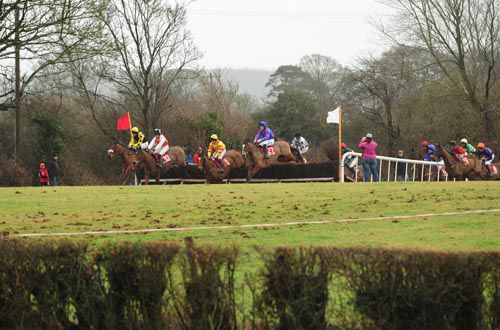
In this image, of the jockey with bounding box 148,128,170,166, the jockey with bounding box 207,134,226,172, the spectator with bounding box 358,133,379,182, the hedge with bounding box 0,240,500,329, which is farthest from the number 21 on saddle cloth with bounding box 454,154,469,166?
the hedge with bounding box 0,240,500,329

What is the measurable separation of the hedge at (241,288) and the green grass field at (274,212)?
13.3 ft

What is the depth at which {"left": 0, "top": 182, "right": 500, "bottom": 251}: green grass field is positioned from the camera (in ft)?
41.9

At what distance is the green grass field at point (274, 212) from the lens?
1276 cm

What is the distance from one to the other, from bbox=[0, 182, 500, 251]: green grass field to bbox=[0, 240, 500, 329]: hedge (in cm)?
407

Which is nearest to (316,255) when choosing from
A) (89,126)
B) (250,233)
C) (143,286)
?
(143,286)

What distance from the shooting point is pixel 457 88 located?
52.2 m

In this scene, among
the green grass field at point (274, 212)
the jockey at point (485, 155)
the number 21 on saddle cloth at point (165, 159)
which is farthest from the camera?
the jockey at point (485, 155)

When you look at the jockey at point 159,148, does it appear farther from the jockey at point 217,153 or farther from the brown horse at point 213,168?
the jockey at point 217,153

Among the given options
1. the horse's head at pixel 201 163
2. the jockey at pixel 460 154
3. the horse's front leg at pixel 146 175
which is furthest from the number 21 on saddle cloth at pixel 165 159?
the jockey at pixel 460 154

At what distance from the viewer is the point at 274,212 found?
53.7 feet

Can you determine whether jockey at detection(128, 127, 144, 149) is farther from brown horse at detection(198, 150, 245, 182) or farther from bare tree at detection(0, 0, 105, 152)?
bare tree at detection(0, 0, 105, 152)

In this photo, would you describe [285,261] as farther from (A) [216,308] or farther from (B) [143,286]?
(B) [143,286]

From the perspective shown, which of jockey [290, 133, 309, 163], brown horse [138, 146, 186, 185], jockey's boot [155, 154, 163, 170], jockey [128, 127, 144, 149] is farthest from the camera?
jockey [290, 133, 309, 163]

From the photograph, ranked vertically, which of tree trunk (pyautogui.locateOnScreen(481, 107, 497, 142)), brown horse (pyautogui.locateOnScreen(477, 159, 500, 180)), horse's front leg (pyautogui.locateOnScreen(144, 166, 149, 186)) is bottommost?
horse's front leg (pyautogui.locateOnScreen(144, 166, 149, 186))
